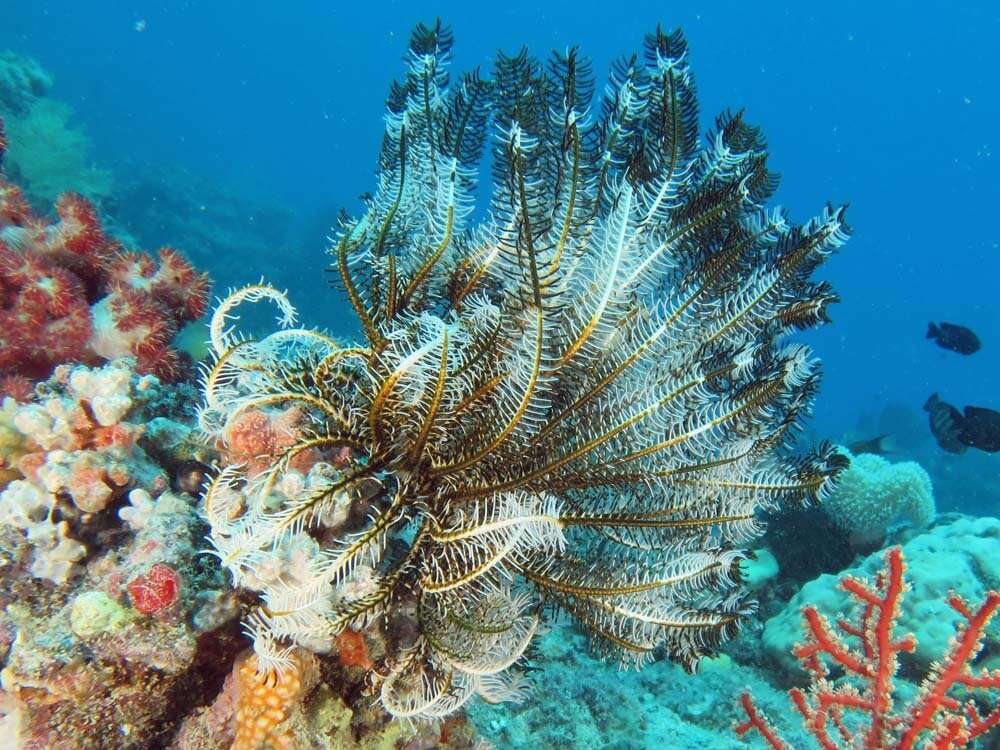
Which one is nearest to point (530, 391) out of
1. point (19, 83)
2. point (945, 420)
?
point (945, 420)

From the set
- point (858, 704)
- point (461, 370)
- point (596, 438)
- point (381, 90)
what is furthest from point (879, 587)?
point (381, 90)

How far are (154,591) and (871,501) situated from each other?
27.1 feet

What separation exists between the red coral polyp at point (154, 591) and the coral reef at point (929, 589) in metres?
5.57

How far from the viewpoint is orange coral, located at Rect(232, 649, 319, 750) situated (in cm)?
232

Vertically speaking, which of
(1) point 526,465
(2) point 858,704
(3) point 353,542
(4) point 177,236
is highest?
(4) point 177,236

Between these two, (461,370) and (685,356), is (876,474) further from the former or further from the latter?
(461,370)

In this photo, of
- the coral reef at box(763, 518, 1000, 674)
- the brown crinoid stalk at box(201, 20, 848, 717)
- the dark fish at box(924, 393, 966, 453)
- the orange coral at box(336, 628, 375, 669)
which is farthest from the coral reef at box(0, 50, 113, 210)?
the dark fish at box(924, 393, 966, 453)

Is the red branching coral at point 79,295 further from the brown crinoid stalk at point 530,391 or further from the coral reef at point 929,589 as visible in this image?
the coral reef at point 929,589

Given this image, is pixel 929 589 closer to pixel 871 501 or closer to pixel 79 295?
pixel 871 501

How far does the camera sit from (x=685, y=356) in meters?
3.17

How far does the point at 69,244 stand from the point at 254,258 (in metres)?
23.4

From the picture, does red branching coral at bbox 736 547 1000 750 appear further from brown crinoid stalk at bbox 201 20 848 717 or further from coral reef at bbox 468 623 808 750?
coral reef at bbox 468 623 808 750

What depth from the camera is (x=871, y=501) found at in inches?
309

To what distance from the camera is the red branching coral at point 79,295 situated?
Result: 3.82 meters
